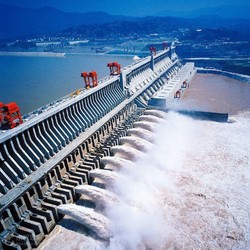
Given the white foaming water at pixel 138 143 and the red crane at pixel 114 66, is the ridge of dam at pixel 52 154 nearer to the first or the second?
the white foaming water at pixel 138 143

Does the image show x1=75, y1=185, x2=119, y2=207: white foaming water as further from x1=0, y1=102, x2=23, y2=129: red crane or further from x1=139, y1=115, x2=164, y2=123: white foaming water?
x1=139, y1=115, x2=164, y2=123: white foaming water

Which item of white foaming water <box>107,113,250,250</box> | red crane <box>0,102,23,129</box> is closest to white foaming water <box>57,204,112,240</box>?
white foaming water <box>107,113,250,250</box>

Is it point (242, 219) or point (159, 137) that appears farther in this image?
point (159, 137)

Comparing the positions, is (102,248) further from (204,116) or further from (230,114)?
(230,114)

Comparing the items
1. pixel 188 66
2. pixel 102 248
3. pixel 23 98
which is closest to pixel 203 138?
pixel 102 248

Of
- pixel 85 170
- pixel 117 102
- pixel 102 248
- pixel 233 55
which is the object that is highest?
pixel 233 55

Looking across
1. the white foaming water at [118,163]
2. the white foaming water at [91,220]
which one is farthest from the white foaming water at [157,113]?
the white foaming water at [91,220]

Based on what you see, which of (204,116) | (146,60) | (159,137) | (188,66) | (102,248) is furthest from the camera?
(188,66)
